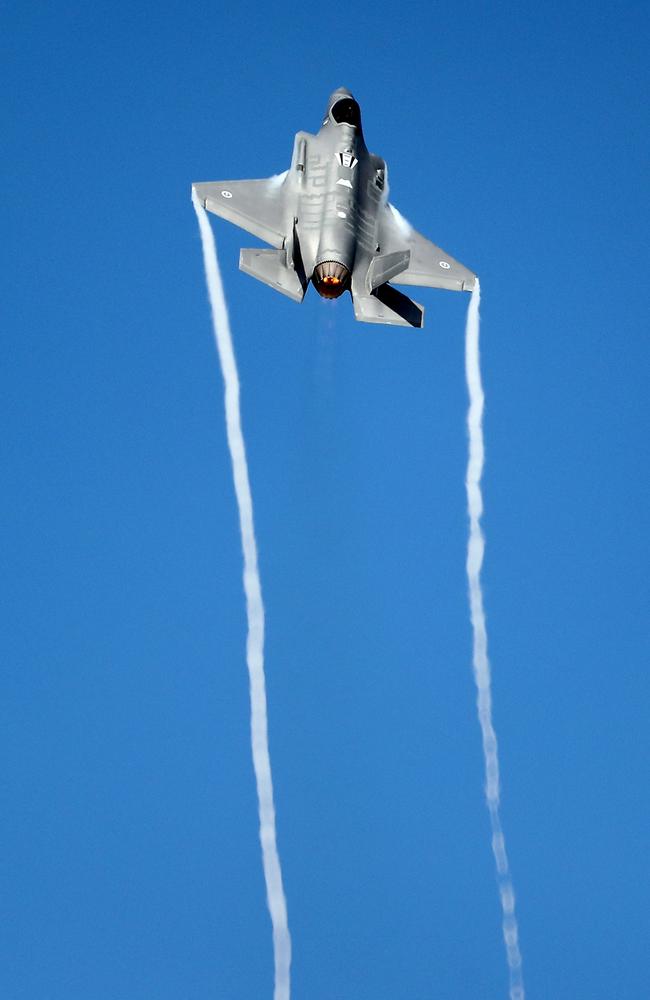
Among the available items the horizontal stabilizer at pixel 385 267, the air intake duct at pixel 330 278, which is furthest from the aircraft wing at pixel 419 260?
the air intake duct at pixel 330 278

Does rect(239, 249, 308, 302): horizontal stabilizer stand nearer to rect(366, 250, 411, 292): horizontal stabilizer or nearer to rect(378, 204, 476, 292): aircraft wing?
rect(366, 250, 411, 292): horizontal stabilizer

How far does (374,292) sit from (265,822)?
12596 millimetres

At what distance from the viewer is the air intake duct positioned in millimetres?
38656

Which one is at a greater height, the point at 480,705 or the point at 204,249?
the point at 204,249

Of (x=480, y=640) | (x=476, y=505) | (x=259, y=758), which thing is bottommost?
(x=259, y=758)

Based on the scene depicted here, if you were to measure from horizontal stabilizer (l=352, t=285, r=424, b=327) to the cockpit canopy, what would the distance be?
486cm

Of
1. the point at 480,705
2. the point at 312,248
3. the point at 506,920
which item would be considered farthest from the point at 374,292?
the point at 506,920

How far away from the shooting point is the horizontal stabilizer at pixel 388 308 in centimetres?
3934

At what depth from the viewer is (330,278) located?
127 feet

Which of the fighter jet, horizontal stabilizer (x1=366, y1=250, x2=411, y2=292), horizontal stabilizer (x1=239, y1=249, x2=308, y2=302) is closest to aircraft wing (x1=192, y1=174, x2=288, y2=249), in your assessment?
the fighter jet

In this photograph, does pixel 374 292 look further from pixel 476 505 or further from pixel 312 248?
pixel 476 505

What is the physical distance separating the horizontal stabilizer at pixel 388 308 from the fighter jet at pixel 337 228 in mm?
23

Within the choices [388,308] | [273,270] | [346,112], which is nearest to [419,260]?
[388,308]

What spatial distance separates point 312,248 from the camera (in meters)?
39.2
